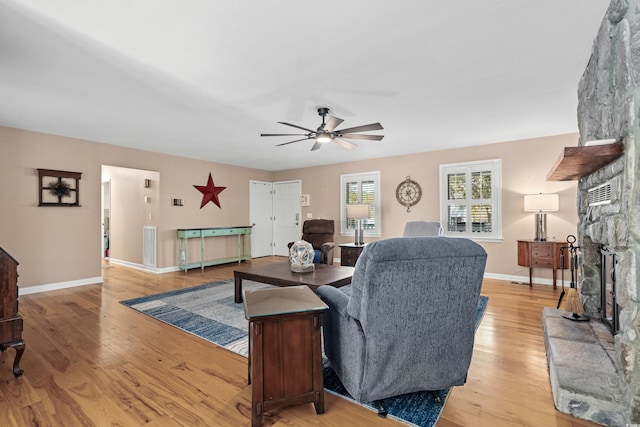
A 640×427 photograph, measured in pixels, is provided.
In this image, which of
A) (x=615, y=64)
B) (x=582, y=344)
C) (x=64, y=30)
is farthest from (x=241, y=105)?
(x=582, y=344)

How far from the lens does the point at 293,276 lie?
308 centimetres

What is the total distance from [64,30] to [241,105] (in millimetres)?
1574

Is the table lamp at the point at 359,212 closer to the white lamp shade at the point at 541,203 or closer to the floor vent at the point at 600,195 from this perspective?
the white lamp shade at the point at 541,203

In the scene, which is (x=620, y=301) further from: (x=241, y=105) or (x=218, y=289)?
(x=218, y=289)

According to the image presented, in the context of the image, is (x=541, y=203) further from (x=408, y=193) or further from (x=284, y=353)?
(x=284, y=353)

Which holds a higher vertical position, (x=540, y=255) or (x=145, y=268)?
(x=540, y=255)

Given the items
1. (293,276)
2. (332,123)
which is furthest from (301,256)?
(332,123)

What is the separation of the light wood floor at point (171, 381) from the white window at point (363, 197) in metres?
3.29

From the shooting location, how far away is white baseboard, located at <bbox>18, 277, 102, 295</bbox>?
4.19 metres

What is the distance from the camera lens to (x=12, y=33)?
198 centimetres

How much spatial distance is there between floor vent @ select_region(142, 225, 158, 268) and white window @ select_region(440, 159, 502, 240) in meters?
5.42

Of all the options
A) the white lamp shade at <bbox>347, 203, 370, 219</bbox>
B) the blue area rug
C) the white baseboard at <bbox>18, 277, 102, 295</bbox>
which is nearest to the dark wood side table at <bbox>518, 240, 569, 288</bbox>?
the blue area rug

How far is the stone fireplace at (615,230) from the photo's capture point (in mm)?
1441

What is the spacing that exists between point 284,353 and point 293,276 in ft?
5.02
